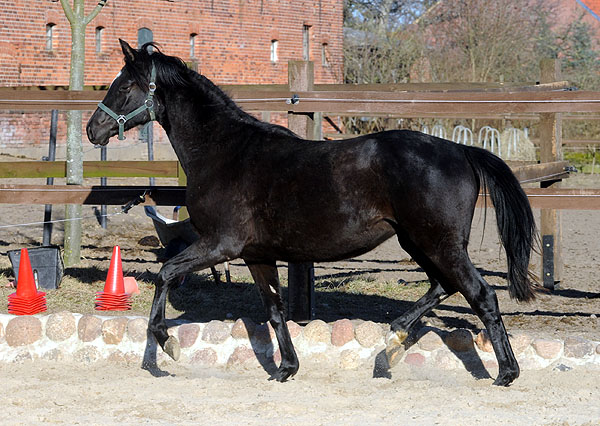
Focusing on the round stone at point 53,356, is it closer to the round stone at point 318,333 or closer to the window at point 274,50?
the round stone at point 318,333

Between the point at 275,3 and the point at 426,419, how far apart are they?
24210 millimetres

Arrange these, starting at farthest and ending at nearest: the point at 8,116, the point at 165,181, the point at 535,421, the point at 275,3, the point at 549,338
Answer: the point at 275,3 < the point at 8,116 < the point at 165,181 < the point at 549,338 < the point at 535,421

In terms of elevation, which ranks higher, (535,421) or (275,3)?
(275,3)

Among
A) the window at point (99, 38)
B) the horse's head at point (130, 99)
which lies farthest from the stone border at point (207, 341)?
the window at point (99, 38)

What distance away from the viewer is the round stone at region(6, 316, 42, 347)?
5695 millimetres

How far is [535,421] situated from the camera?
4.16 m

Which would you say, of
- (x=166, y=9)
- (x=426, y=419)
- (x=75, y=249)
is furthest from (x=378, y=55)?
(x=426, y=419)

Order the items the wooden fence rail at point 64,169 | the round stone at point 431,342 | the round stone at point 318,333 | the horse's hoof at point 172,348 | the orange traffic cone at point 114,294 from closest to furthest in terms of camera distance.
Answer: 1. the horse's hoof at point 172,348
2. the round stone at point 431,342
3. the round stone at point 318,333
4. the orange traffic cone at point 114,294
5. the wooden fence rail at point 64,169

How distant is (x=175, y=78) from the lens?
552 cm

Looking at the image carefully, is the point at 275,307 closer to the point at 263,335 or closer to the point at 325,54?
the point at 263,335

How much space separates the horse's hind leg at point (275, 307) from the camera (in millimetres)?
5328

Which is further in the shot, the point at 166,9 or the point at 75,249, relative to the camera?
the point at 166,9

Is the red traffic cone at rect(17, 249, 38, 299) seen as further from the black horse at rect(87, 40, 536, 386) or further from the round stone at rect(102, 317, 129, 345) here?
the black horse at rect(87, 40, 536, 386)

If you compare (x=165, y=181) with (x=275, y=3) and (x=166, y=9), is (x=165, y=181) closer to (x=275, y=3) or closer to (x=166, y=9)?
(x=166, y=9)
